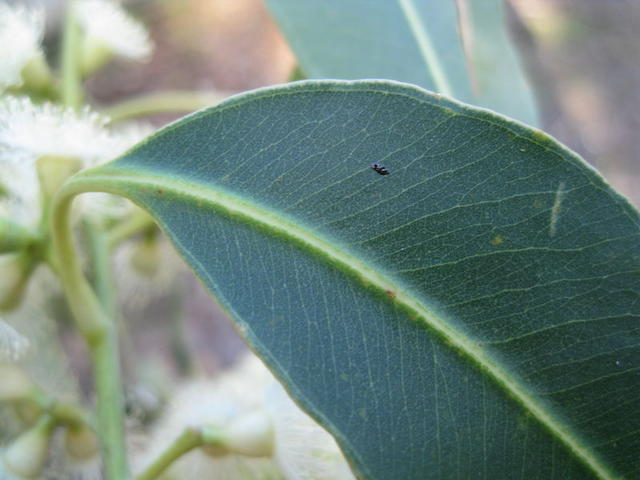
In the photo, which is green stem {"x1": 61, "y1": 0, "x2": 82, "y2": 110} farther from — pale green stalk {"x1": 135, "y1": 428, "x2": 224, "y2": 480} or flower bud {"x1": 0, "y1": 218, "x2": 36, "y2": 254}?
pale green stalk {"x1": 135, "y1": 428, "x2": 224, "y2": 480}

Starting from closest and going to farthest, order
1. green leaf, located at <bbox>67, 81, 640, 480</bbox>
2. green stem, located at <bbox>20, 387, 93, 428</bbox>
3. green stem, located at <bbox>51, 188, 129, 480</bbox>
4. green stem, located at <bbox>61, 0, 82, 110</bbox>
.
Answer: green leaf, located at <bbox>67, 81, 640, 480</bbox> → green stem, located at <bbox>51, 188, 129, 480</bbox> → green stem, located at <bbox>20, 387, 93, 428</bbox> → green stem, located at <bbox>61, 0, 82, 110</bbox>

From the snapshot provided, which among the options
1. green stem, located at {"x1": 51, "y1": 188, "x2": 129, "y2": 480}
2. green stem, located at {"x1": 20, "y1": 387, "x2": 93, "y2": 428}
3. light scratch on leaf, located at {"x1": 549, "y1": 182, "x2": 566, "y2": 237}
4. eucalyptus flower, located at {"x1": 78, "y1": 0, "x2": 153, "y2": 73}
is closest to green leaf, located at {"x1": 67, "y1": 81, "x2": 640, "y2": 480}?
light scratch on leaf, located at {"x1": 549, "y1": 182, "x2": 566, "y2": 237}

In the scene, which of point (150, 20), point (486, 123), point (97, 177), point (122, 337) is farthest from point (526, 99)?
point (150, 20)

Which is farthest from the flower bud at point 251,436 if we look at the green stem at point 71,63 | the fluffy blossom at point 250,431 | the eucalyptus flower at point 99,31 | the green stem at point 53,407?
the eucalyptus flower at point 99,31

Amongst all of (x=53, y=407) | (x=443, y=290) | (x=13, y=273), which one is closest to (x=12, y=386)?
(x=53, y=407)

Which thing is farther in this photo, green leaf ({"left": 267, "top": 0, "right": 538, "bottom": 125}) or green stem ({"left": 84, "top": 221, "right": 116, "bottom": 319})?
green stem ({"left": 84, "top": 221, "right": 116, "bottom": 319})

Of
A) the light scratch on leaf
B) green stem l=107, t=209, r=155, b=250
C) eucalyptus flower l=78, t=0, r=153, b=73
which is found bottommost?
the light scratch on leaf

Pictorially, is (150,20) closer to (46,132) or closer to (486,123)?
(46,132)

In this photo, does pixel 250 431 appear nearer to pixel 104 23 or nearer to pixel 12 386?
pixel 12 386
